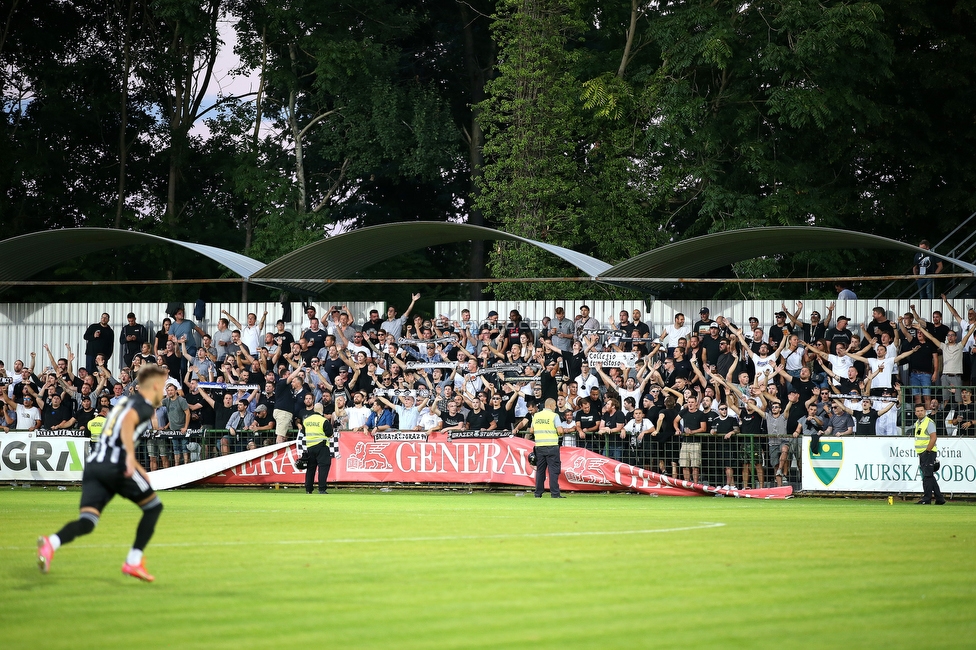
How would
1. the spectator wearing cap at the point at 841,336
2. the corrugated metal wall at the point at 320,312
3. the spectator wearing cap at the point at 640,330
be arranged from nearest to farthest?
1. the spectator wearing cap at the point at 841,336
2. the spectator wearing cap at the point at 640,330
3. the corrugated metal wall at the point at 320,312

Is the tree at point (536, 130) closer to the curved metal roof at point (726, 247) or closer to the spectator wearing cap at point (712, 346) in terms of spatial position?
the curved metal roof at point (726, 247)

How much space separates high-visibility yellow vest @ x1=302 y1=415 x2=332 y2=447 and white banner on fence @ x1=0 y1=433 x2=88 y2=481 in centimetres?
574

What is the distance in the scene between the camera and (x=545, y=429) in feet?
70.8

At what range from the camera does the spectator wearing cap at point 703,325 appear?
86.4 feet

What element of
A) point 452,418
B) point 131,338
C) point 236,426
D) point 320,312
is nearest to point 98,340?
point 131,338

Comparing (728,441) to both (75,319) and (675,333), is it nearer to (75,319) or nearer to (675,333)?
(675,333)

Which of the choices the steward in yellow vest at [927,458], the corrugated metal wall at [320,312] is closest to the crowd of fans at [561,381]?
the corrugated metal wall at [320,312]

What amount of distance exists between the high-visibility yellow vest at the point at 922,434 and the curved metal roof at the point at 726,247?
15.5 ft

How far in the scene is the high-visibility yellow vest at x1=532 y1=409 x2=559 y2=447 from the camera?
70.5 ft

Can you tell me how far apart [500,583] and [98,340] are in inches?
938

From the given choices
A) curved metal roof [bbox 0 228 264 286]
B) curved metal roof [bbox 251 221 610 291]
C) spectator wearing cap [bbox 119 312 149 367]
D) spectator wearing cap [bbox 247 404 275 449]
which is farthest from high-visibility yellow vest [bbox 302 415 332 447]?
spectator wearing cap [bbox 119 312 149 367]

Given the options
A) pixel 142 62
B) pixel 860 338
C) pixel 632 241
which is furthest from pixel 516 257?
pixel 142 62

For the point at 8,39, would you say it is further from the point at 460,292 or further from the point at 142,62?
the point at 460,292

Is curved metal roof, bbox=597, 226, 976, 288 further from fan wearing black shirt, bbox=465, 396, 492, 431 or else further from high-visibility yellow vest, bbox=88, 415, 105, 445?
high-visibility yellow vest, bbox=88, 415, 105, 445
